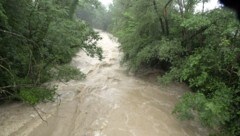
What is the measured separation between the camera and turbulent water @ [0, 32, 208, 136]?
10.4m

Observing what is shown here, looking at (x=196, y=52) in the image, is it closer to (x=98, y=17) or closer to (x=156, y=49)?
(x=156, y=49)

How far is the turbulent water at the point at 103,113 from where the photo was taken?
410 inches

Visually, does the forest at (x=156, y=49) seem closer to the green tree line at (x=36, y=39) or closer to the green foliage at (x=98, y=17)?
the green tree line at (x=36, y=39)

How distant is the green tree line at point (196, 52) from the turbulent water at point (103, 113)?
3.60 ft

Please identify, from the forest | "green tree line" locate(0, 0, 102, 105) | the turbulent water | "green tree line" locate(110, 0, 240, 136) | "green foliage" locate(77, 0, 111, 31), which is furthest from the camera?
"green foliage" locate(77, 0, 111, 31)

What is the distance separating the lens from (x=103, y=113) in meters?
11.9

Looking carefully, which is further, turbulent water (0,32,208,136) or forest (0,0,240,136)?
turbulent water (0,32,208,136)

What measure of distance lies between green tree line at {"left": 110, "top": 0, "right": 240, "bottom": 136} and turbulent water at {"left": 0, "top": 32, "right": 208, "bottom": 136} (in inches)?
43.2

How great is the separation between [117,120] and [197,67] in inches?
152

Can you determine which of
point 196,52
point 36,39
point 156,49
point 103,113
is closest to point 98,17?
point 156,49

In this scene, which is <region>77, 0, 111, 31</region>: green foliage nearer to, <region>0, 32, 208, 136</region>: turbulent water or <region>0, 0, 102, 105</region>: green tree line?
<region>0, 32, 208, 136</region>: turbulent water

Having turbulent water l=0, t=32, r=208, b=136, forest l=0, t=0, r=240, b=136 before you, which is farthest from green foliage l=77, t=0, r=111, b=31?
turbulent water l=0, t=32, r=208, b=136

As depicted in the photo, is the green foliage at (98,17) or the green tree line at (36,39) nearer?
the green tree line at (36,39)

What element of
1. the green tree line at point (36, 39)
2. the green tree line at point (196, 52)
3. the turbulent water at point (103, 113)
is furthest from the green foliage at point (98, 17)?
the green tree line at point (36, 39)
